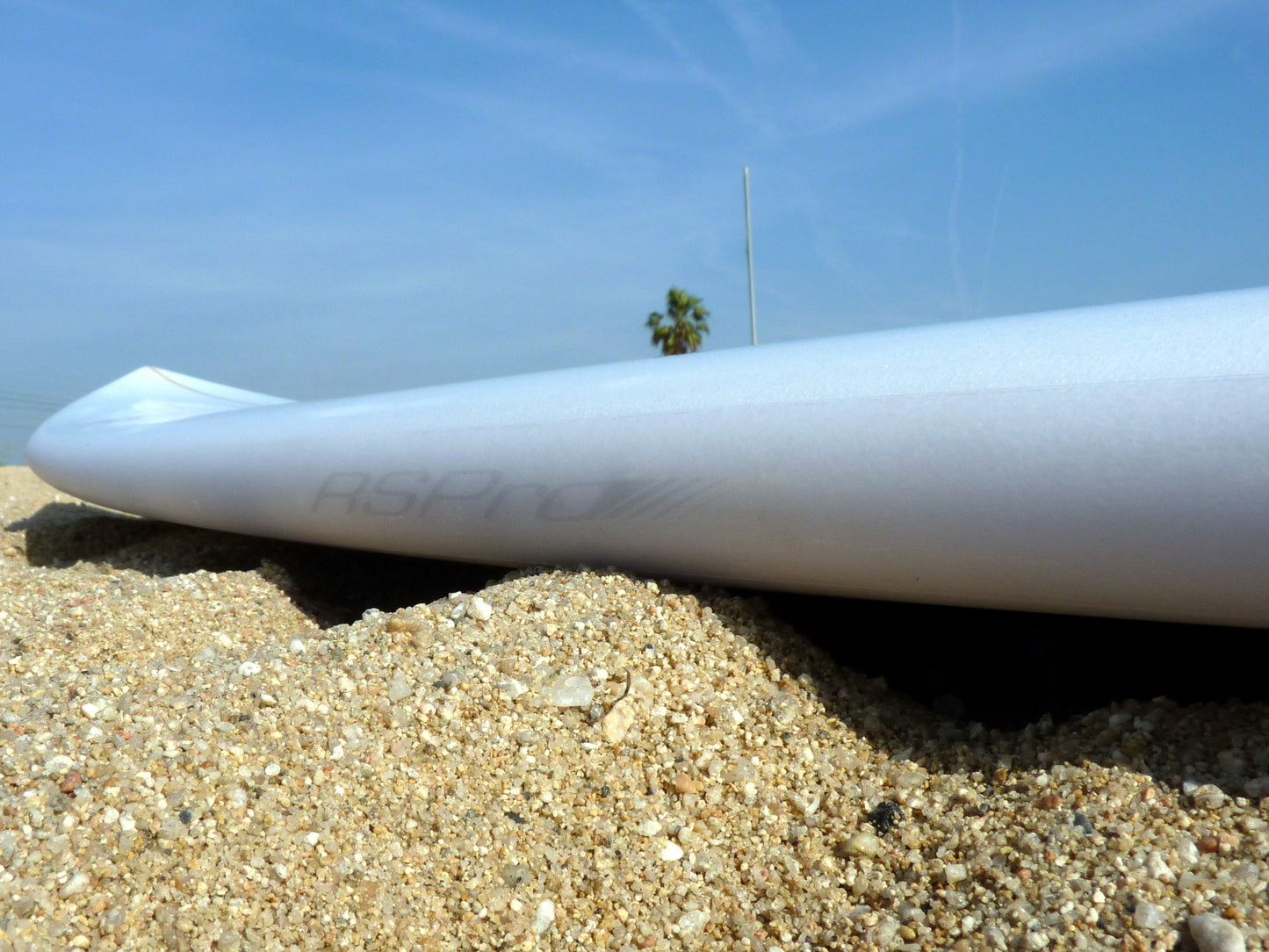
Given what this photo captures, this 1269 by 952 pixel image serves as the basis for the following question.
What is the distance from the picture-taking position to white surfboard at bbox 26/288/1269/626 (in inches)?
84.4

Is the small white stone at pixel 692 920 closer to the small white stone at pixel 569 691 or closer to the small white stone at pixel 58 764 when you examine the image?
the small white stone at pixel 569 691

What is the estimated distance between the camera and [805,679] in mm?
2674

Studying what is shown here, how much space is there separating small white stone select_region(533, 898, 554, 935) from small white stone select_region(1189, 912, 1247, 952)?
3.79 feet

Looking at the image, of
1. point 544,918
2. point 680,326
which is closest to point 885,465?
point 544,918

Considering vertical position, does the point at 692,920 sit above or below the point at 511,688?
below

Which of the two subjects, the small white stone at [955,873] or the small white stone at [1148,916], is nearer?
the small white stone at [1148,916]

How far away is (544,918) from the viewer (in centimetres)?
198

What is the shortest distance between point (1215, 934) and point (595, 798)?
1214 millimetres

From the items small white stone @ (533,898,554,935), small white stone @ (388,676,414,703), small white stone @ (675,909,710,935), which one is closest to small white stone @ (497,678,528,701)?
small white stone @ (388,676,414,703)

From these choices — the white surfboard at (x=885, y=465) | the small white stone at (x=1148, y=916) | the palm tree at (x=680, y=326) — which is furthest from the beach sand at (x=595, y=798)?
the palm tree at (x=680, y=326)

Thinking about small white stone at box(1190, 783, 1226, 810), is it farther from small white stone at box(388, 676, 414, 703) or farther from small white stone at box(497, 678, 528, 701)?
small white stone at box(388, 676, 414, 703)

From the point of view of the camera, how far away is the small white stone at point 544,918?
196cm

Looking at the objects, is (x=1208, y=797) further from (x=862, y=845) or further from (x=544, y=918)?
(x=544, y=918)

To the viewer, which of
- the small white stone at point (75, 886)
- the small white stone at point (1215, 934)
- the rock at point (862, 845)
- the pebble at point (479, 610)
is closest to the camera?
the small white stone at point (1215, 934)
